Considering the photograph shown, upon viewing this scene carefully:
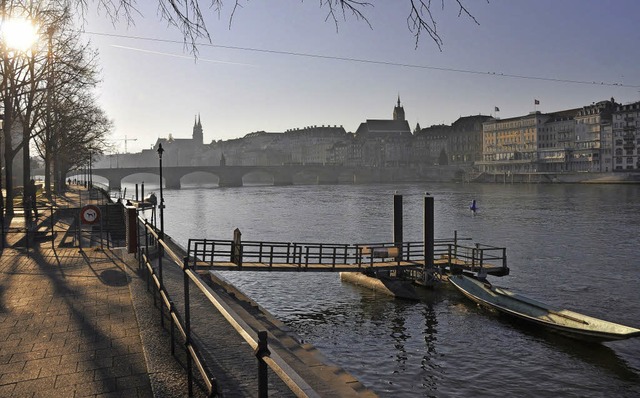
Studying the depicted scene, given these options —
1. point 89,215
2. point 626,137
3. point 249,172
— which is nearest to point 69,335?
point 89,215

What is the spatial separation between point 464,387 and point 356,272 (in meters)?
11.9

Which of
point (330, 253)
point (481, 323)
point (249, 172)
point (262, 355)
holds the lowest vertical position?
point (481, 323)

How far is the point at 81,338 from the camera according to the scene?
8.32 metres

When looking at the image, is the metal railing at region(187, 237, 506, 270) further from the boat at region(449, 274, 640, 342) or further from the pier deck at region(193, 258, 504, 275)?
the boat at region(449, 274, 640, 342)

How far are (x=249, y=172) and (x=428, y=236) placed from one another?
132470 millimetres

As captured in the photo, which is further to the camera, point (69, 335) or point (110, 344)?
point (69, 335)

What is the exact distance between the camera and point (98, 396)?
6176mm

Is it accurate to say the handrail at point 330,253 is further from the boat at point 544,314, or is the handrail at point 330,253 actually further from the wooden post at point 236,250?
the boat at point 544,314

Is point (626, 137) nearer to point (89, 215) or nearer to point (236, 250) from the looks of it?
point (236, 250)

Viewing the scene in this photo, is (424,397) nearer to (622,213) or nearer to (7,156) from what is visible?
(7,156)

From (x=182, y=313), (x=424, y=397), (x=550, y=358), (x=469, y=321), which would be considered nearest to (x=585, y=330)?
(x=550, y=358)

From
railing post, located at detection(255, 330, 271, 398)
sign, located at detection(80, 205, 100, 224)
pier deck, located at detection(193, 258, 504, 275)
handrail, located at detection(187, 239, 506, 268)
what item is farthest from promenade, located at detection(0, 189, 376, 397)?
pier deck, located at detection(193, 258, 504, 275)

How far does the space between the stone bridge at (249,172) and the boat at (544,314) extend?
11105 cm

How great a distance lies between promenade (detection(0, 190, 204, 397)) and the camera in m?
6.51
